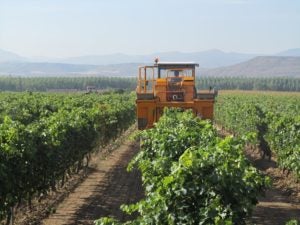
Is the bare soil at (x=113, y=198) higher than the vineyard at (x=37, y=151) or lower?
lower

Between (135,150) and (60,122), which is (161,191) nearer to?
(60,122)

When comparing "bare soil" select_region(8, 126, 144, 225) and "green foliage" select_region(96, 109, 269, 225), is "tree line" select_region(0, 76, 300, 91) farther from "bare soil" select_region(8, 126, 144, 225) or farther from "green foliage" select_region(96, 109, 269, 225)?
"green foliage" select_region(96, 109, 269, 225)

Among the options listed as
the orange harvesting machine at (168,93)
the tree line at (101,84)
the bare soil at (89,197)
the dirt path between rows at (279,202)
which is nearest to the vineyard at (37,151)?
the bare soil at (89,197)

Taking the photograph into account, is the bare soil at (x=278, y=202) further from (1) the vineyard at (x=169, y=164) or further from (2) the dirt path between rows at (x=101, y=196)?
(2) the dirt path between rows at (x=101, y=196)

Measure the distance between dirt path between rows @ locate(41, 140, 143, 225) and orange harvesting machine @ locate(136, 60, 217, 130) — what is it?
2.29 meters

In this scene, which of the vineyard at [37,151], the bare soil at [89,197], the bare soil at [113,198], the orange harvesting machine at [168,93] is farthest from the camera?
the orange harvesting machine at [168,93]

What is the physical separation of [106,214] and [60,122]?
2929 millimetres

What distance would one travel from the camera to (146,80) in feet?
71.3

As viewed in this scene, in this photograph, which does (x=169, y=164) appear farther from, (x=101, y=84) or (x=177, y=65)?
(x=101, y=84)

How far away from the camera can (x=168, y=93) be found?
2120 cm

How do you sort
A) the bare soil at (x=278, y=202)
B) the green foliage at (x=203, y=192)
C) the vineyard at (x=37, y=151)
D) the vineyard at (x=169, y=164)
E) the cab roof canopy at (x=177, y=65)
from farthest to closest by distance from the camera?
the cab roof canopy at (x=177, y=65) → the bare soil at (x=278, y=202) → the vineyard at (x=37, y=151) → the vineyard at (x=169, y=164) → the green foliage at (x=203, y=192)

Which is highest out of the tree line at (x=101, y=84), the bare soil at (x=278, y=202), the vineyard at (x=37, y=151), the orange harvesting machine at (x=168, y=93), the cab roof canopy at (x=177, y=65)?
the cab roof canopy at (x=177, y=65)

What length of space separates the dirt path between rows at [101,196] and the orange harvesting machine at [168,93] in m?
2.29

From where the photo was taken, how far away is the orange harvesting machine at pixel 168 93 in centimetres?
1992
